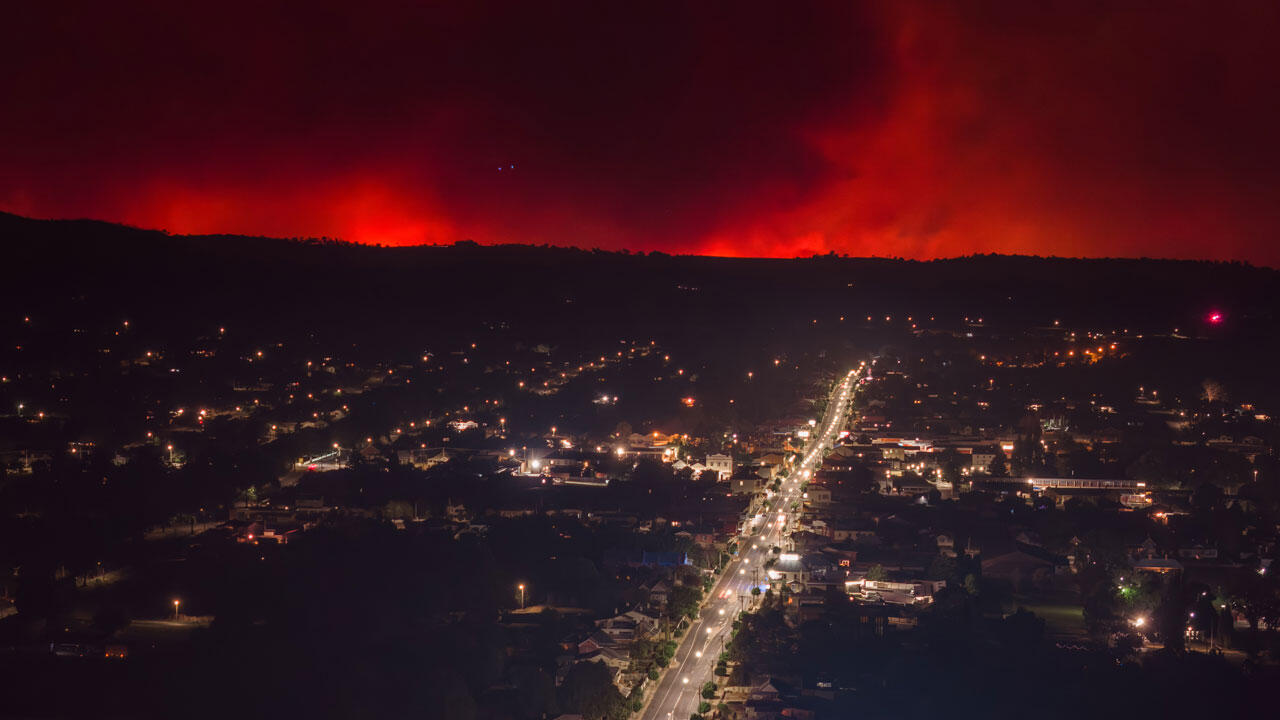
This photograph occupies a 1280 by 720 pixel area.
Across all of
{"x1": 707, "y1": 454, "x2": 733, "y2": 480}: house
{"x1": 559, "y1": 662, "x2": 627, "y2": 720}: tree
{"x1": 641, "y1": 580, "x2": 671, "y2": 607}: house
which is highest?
{"x1": 707, "y1": 454, "x2": 733, "y2": 480}: house

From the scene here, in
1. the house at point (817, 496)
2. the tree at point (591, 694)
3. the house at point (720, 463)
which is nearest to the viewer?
the tree at point (591, 694)

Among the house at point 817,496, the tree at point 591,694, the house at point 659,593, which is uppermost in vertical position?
the house at point 817,496

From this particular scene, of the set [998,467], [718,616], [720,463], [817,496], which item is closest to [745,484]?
[817,496]

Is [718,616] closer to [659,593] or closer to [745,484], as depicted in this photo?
[659,593]

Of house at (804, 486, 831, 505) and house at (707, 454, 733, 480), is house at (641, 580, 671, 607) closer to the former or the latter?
house at (804, 486, 831, 505)

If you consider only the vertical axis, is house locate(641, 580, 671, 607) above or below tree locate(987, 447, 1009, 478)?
below

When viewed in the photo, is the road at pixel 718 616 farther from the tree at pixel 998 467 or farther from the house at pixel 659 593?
the tree at pixel 998 467

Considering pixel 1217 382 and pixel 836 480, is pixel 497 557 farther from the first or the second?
pixel 1217 382

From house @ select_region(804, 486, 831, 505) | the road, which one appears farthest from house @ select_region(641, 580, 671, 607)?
house @ select_region(804, 486, 831, 505)

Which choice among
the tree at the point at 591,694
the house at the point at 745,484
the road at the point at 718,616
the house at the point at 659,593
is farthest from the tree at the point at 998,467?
the tree at the point at 591,694

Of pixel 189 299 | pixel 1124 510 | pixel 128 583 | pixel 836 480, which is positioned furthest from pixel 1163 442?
pixel 189 299

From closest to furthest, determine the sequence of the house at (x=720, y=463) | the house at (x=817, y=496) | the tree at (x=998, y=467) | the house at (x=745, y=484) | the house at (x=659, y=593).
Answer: the house at (x=659, y=593) → the house at (x=817, y=496) → the house at (x=745, y=484) → the tree at (x=998, y=467) → the house at (x=720, y=463)
